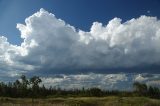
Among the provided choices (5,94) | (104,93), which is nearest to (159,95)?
(104,93)

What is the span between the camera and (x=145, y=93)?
197 metres

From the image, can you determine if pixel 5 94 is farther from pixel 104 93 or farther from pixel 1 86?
pixel 104 93

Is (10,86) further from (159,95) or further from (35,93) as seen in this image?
(159,95)

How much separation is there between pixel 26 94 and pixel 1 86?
15.7 meters

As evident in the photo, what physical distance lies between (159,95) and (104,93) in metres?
31.3

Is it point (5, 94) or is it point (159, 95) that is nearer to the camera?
point (5, 94)

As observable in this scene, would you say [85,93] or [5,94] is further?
[85,93]

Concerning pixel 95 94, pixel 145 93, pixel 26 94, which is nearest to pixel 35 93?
pixel 26 94

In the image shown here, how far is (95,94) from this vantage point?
191125 millimetres

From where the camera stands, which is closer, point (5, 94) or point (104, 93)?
point (5, 94)

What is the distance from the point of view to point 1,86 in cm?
19038

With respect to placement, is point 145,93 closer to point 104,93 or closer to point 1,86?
Answer: point 104,93

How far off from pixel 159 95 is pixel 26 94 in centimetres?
7439

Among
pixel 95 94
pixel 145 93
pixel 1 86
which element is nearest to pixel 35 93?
pixel 1 86
